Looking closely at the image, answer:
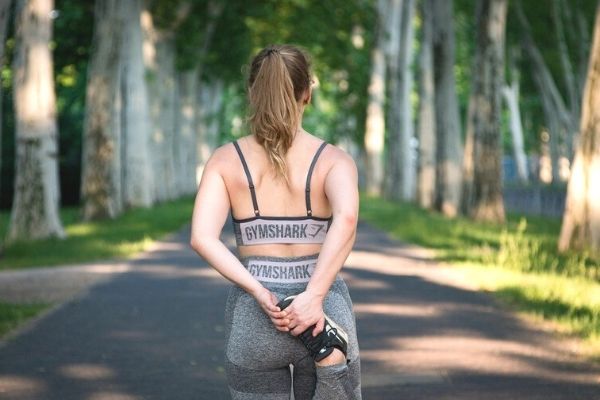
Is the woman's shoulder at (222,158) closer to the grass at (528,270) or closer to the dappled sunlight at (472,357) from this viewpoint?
the dappled sunlight at (472,357)

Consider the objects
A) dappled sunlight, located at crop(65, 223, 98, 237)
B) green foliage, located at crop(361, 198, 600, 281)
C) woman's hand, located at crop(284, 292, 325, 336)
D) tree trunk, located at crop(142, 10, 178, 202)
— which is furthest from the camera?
tree trunk, located at crop(142, 10, 178, 202)

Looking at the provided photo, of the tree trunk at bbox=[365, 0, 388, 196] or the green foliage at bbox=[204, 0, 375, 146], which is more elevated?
the green foliage at bbox=[204, 0, 375, 146]

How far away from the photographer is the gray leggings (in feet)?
12.7

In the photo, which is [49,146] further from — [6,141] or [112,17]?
[6,141]

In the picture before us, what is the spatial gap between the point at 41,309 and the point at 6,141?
31302 mm

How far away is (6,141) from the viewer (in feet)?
137

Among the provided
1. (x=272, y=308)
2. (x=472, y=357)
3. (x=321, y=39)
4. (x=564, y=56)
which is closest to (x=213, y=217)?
(x=272, y=308)

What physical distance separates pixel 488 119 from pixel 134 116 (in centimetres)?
1051

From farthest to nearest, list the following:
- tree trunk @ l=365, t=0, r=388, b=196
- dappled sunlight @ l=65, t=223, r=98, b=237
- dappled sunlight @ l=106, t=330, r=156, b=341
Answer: tree trunk @ l=365, t=0, r=388, b=196, dappled sunlight @ l=65, t=223, r=98, b=237, dappled sunlight @ l=106, t=330, r=156, b=341

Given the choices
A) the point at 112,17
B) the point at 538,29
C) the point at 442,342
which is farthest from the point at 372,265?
the point at 538,29

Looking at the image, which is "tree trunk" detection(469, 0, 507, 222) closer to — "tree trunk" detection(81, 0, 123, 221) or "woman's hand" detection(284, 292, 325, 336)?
"tree trunk" detection(81, 0, 123, 221)

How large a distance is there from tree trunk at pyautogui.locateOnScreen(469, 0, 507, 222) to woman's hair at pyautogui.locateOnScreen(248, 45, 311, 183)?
21.5m

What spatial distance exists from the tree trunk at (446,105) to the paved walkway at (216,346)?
14803 mm

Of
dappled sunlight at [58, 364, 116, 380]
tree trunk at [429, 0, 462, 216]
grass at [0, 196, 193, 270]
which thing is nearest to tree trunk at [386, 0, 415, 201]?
tree trunk at [429, 0, 462, 216]
